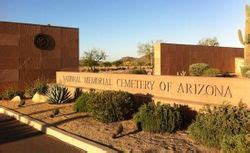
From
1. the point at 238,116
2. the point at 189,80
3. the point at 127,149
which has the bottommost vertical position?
the point at 127,149

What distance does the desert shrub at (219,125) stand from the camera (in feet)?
25.1

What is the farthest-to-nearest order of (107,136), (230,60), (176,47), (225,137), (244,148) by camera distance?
1. (230,60)
2. (176,47)
3. (107,136)
4. (225,137)
5. (244,148)

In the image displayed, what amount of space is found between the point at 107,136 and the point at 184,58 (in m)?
21.8

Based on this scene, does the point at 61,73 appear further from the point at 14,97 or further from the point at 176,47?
the point at 176,47

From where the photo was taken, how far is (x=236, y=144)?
6.66m

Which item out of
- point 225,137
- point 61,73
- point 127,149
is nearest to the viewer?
point 225,137

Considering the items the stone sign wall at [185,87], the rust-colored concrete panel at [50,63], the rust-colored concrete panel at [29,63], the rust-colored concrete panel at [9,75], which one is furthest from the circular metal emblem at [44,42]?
the stone sign wall at [185,87]

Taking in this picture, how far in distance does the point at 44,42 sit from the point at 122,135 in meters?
13.6

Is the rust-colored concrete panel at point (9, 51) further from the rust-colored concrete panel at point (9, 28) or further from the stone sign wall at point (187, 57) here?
the stone sign wall at point (187, 57)

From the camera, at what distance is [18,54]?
66.6 ft

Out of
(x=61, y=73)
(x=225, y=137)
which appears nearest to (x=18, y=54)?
(x=61, y=73)

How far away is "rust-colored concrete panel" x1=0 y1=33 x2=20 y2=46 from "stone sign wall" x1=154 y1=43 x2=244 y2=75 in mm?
11892

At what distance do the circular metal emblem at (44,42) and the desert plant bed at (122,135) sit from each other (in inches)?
341

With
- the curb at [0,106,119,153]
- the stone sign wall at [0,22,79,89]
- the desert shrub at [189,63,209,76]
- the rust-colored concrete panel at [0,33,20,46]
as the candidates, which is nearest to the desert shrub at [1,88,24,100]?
the stone sign wall at [0,22,79,89]
